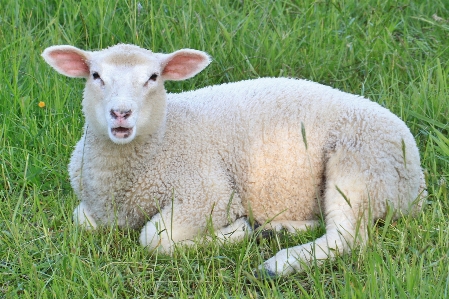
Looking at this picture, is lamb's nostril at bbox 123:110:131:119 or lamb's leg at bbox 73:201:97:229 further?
lamb's leg at bbox 73:201:97:229

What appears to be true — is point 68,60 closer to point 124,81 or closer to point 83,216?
point 124,81

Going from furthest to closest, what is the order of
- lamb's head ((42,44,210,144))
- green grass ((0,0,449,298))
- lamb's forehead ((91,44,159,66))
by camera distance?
lamb's forehead ((91,44,159,66))
lamb's head ((42,44,210,144))
green grass ((0,0,449,298))

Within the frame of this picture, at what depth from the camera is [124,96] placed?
399 centimetres

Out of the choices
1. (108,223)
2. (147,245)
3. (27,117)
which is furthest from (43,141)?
(147,245)

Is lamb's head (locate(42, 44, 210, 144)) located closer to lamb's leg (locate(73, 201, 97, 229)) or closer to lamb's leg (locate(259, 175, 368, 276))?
lamb's leg (locate(73, 201, 97, 229))

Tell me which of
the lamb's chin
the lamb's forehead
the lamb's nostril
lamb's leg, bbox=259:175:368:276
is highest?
the lamb's forehead

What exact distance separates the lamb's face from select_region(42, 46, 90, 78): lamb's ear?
3.8 inches

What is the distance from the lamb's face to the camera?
13.0ft

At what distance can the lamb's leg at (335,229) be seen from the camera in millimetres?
3883

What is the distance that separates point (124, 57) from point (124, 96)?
274mm

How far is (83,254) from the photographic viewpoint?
4.01m

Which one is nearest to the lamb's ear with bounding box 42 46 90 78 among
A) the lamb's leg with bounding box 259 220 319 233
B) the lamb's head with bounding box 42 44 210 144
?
the lamb's head with bounding box 42 44 210 144

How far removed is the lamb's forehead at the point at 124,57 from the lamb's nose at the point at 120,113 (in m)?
0.33

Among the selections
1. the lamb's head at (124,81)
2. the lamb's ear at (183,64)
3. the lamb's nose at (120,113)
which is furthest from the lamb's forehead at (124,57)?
the lamb's nose at (120,113)
